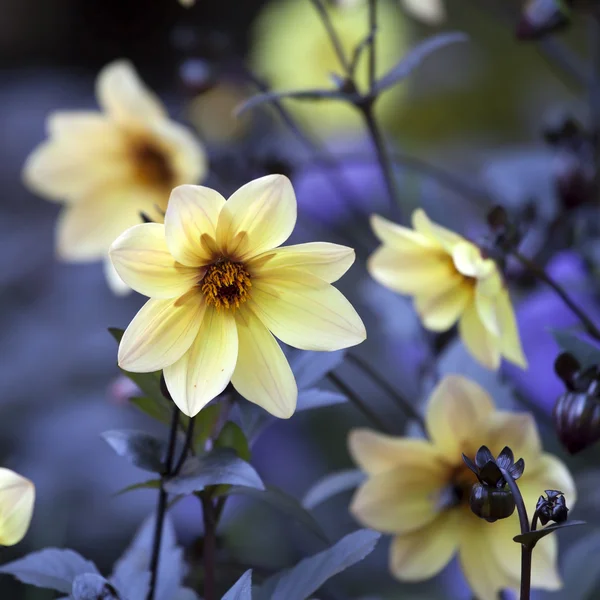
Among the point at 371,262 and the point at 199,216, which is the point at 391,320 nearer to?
the point at 371,262

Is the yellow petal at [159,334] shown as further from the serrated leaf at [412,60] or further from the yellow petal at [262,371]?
the serrated leaf at [412,60]

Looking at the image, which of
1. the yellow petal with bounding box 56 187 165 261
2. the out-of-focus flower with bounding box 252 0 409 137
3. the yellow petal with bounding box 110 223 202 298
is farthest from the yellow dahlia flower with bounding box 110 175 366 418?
the out-of-focus flower with bounding box 252 0 409 137

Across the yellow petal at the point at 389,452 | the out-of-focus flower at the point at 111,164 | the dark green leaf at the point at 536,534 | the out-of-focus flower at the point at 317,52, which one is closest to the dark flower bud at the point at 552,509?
the dark green leaf at the point at 536,534

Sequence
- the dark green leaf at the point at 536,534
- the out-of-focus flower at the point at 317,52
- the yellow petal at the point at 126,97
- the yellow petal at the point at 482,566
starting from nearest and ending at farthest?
1. the dark green leaf at the point at 536,534
2. the yellow petal at the point at 482,566
3. the yellow petal at the point at 126,97
4. the out-of-focus flower at the point at 317,52

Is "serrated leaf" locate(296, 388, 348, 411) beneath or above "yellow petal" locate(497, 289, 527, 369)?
above

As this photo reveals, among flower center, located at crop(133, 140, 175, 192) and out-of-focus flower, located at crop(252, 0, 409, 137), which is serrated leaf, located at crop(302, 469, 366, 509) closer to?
flower center, located at crop(133, 140, 175, 192)

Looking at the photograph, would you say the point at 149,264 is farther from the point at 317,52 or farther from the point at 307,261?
the point at 317,52

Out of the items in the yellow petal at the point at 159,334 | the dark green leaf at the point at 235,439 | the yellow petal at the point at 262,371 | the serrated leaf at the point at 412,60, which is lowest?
the dark green leaf at the point at 235,439
